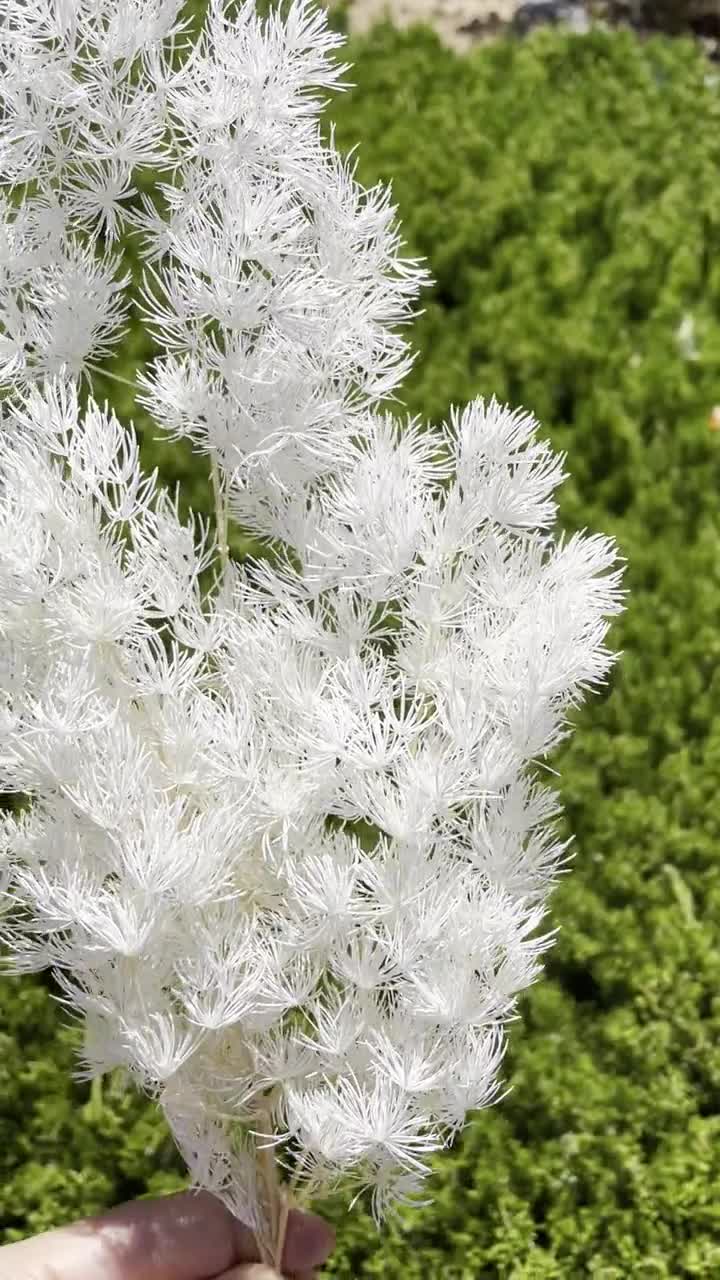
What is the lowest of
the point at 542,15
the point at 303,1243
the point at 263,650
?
the point at 303,1243

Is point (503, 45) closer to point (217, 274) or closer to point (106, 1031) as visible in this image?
point (217, 274)

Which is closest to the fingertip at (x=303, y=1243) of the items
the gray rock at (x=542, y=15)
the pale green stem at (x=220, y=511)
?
the pale green stem at (x=220, y=511)

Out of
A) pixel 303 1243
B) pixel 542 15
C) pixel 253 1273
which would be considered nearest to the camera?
pixel 253 1273

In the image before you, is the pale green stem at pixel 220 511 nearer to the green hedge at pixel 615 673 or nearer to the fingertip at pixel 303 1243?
the fingertip at pixel 303 1243

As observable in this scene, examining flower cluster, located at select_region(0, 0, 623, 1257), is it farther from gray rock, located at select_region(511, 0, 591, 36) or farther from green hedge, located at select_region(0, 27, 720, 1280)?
gray rock, located at select_region(511, 0, 591, 36)

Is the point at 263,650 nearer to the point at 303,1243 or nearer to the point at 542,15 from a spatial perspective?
the point at 303,1243

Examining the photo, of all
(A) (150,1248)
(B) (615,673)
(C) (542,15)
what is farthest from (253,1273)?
(C) (542,15)

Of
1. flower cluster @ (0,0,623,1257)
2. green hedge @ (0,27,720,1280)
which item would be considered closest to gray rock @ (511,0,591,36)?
green hedge @ (0,27,720,1280)

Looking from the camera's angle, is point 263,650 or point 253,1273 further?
point 253,1273
